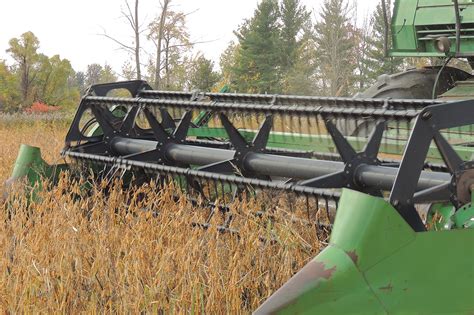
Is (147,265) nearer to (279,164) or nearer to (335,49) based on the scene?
(279,164)

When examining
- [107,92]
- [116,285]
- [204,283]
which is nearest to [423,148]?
[204,283]

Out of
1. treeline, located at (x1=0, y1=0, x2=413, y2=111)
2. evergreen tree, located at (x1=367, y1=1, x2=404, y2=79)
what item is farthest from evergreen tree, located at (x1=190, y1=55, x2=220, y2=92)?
evergreen tree, located at (x1=367, y1=1, x2=404, y2=79)

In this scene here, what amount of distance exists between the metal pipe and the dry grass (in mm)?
253

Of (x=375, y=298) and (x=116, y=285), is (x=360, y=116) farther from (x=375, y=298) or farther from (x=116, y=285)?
(x=116, y=285)

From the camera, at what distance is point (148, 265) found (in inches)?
105

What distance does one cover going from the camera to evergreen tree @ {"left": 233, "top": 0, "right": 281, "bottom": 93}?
3319 cm

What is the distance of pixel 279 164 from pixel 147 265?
3.68 ft

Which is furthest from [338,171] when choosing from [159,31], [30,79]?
[30,79]

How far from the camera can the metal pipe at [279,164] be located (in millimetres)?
3039

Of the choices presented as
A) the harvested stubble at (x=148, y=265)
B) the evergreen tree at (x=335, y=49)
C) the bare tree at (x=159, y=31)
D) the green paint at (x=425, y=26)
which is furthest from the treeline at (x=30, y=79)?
the harvested stubble at (x=148, y=265)

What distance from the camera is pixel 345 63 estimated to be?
3306 centimetres

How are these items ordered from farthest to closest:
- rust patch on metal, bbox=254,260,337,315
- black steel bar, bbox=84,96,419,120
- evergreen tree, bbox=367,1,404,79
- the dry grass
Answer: evergreen tree, bbox=367,1,404,79
black steel bar, bbox=84,96,419,120
the dry grass
rust patch on metal, bbox=254,260,337,315

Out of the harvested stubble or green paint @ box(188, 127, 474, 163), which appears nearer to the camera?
the harvested stubble

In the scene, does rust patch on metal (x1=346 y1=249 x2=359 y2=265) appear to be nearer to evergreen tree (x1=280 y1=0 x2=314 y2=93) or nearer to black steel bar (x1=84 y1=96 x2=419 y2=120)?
black steel bar (x1=84 y1=96 x2=419 y2=120)
